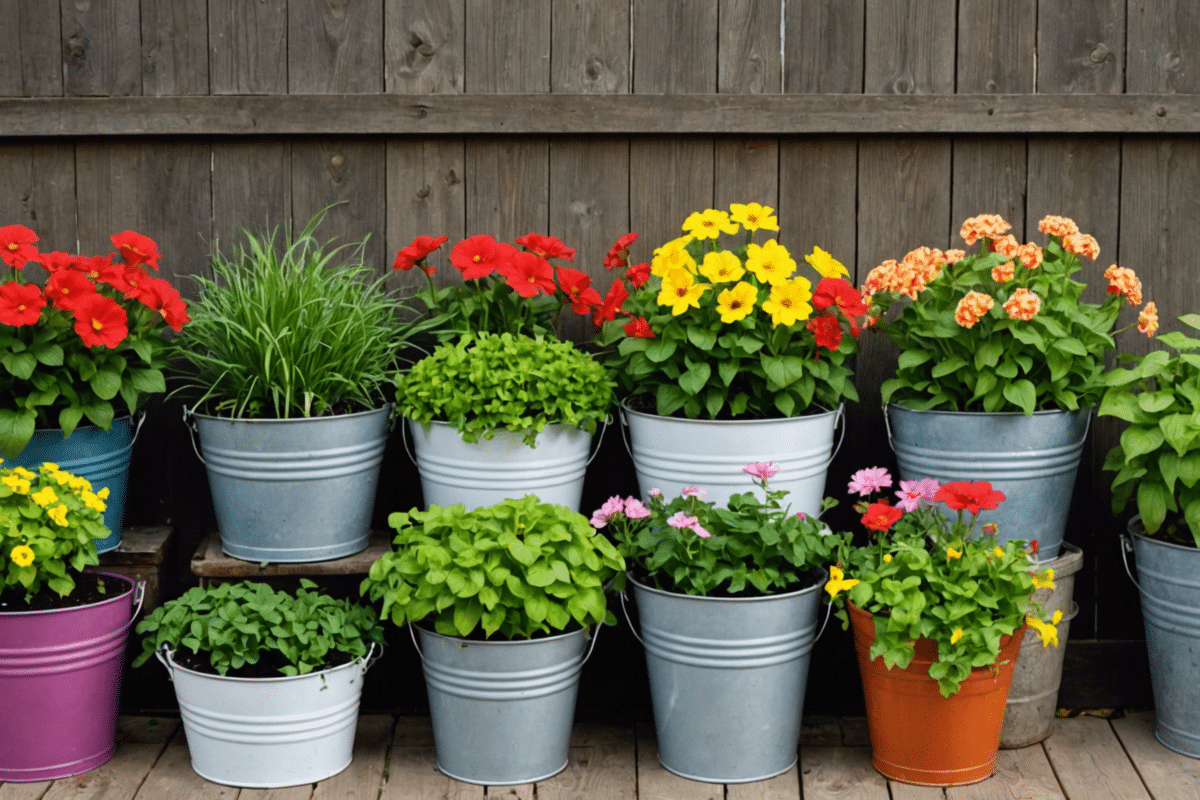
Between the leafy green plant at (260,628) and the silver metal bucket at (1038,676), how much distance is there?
1.50 m

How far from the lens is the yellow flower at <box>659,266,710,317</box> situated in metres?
2.60

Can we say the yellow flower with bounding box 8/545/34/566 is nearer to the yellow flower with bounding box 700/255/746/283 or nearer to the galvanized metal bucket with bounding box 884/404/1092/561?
the yellow flower with bounding box 700/255/746/283

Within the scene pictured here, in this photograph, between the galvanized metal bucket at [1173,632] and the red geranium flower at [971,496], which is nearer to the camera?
the red geranium flower at [971,496]

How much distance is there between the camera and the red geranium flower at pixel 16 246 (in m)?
2.65

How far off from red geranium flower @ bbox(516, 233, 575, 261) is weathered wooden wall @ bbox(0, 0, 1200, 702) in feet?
0.68

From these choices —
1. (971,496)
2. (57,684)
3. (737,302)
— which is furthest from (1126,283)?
(57,684)

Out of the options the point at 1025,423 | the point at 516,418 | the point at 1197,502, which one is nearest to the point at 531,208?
the point at 516,418

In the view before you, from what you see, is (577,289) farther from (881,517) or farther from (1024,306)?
(1024,306)

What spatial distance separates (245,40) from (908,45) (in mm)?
1719

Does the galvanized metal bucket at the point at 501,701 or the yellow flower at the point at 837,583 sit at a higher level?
the yellow flower at the point at 837,583

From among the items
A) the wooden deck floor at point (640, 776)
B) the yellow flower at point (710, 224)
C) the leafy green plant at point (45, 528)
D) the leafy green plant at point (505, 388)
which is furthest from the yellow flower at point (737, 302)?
the leafy green plant at point (45, 528)

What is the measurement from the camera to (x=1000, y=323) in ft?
8.57

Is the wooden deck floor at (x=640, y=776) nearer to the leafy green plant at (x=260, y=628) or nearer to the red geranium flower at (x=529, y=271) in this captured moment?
the leafy green plant at (x=260, y=628)

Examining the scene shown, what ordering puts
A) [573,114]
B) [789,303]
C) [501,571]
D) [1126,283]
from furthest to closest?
[573,114] → [1126,283] → [789,303] → [501,571]
